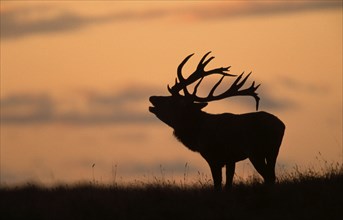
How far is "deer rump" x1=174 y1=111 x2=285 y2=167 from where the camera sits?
17734mm

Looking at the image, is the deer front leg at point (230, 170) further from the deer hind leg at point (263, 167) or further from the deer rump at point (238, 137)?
the deer hind leg at point (263, 167)

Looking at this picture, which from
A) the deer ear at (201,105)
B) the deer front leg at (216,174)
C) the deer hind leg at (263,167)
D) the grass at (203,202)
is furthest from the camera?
the deer ear at (201,105)

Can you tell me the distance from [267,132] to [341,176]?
2.76 meters

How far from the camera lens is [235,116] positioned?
18.3 meters

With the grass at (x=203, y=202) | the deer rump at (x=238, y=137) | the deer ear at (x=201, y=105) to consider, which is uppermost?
the deer ear at (x=201, y=105)

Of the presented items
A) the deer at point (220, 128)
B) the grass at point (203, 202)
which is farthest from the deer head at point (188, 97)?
the grass at point (203, 202)

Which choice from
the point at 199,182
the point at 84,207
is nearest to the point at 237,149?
the point at 199,182

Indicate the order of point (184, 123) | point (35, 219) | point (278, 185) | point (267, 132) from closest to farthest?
point (35, 219) < point (278, 185) < point (267, 132) < point (184, 123)

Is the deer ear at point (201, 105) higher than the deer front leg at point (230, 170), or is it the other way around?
the deer ear at point (201, 105)

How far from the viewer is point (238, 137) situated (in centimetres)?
1803

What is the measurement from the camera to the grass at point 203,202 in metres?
14.0

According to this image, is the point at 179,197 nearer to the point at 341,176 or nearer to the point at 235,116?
the point at 341,176

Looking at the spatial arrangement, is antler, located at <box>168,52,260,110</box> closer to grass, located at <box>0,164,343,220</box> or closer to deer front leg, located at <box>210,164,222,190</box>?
deer front leg, located at <box>210,164,222,190</box>

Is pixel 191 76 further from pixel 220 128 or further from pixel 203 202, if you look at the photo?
pixel 203 202
